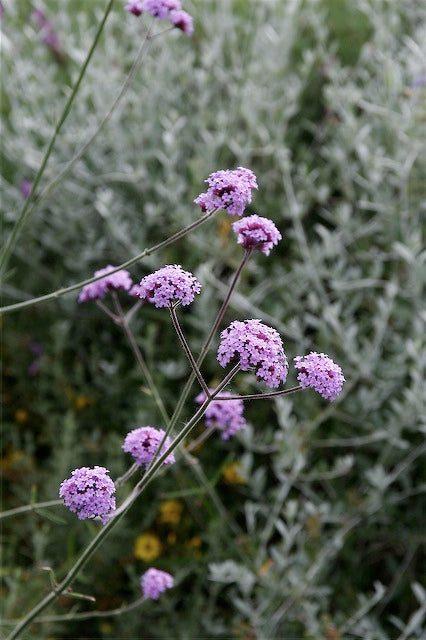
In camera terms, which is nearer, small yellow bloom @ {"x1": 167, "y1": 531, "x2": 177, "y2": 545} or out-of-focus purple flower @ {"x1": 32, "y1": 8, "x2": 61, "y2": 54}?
small yellow bloom @ {"x1": 167, "y1": 531, "x2": 177, "y2": 545}

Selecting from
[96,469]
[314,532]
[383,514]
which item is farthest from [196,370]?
[383,514]

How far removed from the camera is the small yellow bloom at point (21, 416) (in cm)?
278

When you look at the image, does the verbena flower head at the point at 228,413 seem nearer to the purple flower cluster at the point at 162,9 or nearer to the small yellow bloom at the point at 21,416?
the purple flower cluster at the point at 162,9

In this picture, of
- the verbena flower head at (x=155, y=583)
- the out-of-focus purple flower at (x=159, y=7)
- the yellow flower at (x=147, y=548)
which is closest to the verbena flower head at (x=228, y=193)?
the out-of-focus purple flower at (x=159, y=7)

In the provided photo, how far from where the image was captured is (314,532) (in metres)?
2.08

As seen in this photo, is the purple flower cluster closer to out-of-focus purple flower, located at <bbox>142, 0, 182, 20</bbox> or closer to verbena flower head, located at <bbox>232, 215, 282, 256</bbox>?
out-of-focus purple flower, located at <bbox>142, 0, 182, 20</bbox>

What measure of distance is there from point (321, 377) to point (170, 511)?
5.43 ft

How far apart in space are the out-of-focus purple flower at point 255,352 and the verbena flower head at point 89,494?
0.62ft

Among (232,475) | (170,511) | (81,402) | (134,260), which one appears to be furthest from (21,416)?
(134,260)

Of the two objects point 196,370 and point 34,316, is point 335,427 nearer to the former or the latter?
point 34,316

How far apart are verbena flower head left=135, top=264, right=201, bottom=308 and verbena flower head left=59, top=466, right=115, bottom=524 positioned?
20 centimetres

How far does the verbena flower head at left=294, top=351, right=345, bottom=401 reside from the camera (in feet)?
2.91

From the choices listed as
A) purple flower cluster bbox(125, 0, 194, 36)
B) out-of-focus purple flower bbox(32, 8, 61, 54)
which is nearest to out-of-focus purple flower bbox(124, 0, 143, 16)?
purple flower cluster bbox(125, 0, 194, 36)

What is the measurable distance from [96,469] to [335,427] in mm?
1700
